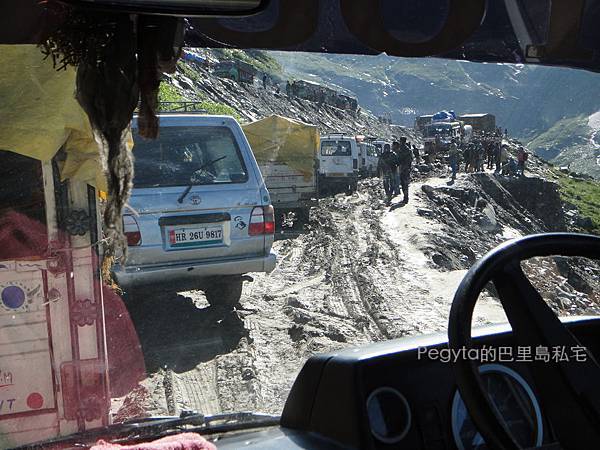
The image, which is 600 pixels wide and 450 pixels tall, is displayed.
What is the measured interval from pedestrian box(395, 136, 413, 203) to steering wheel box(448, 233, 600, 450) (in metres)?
16.8

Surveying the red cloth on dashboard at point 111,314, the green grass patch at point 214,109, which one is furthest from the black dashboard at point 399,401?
the green grass patch at point 214,109

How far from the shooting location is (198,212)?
5.74m

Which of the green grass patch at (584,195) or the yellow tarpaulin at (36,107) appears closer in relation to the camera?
the yellow tarpaulin at (36,107)

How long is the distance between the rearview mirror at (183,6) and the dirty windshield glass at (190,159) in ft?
11.5

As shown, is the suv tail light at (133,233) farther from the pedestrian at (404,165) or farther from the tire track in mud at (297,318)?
the pedestrian at (404,165)

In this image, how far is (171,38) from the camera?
2000 mm

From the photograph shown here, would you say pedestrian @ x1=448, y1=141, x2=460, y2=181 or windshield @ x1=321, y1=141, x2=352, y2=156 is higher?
windshield @ x1=321, y1=141, x2=352, y2=156

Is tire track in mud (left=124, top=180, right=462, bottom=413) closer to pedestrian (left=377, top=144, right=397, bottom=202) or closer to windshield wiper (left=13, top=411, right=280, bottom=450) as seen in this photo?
windshield wiper (left=13, top=411, right=280, bottom=450)

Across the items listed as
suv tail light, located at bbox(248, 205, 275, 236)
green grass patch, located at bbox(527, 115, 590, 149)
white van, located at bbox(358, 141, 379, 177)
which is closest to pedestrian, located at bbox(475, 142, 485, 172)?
white van, located at bbox(358, 141, 379, 177)

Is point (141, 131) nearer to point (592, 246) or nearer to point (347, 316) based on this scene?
point (592, 246)

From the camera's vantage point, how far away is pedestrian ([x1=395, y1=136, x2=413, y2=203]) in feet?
60.2

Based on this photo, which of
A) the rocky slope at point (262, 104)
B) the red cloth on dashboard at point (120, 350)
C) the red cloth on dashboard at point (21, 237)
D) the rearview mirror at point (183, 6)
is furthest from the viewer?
the rocky slope at point (262, 104)

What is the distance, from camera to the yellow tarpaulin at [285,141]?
1123 centimetres

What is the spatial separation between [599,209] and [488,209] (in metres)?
6.03
